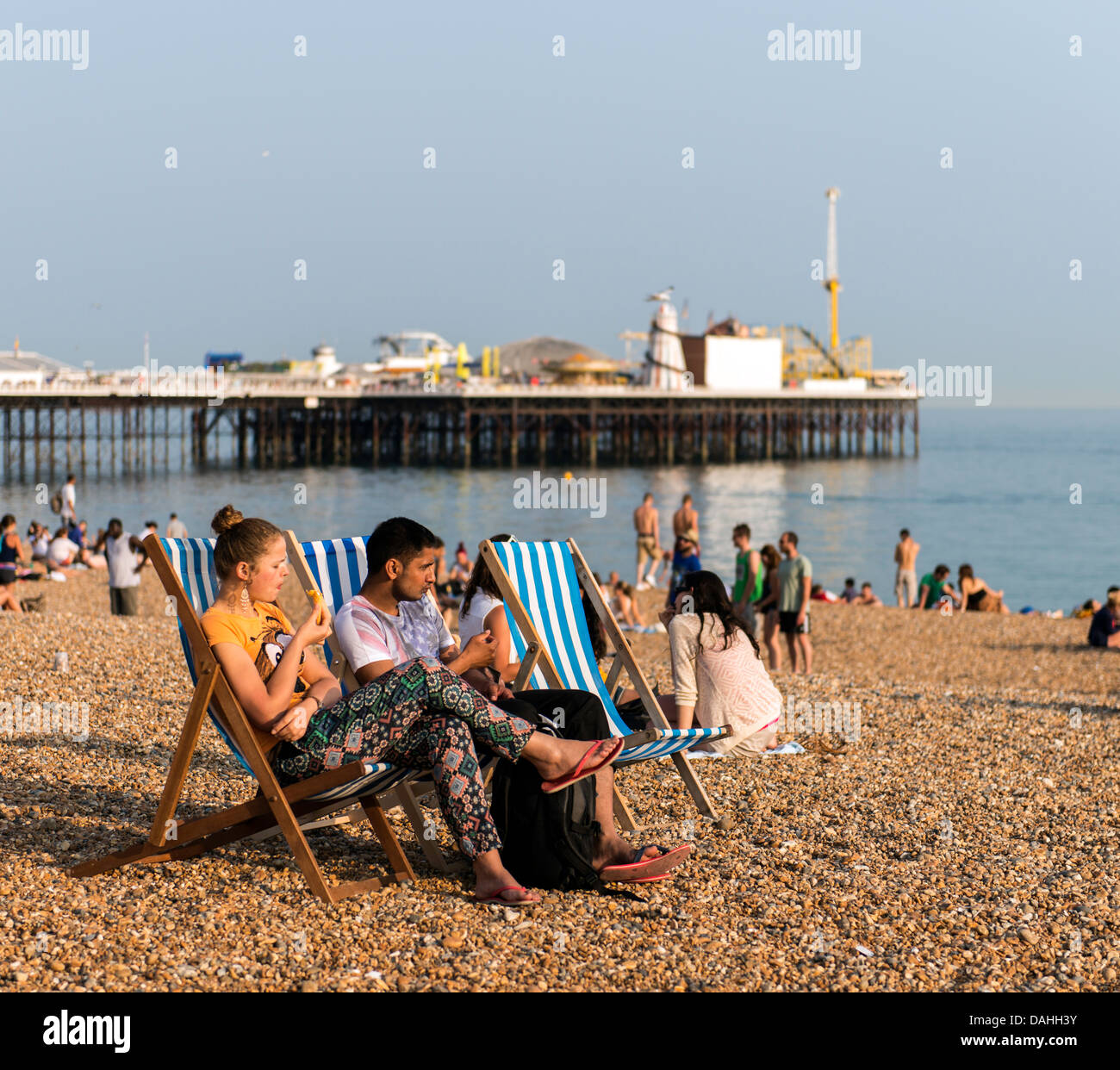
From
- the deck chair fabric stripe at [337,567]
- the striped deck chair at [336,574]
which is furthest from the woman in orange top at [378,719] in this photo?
the deck chair fabric stripe at [337,567]

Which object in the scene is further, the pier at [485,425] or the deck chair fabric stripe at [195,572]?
Result: the pier at [485,425]

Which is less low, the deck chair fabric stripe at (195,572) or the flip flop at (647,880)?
the deck chair fabric stripe at (195,572)

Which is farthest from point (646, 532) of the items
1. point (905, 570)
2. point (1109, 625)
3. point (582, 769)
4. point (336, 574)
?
point (582, 769)

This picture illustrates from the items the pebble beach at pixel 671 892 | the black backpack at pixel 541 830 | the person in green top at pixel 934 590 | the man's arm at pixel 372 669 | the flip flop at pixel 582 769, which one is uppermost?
the man's arm at pixel 372 669

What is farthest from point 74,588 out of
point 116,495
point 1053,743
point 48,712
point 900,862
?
point 116,495

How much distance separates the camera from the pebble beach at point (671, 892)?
267cm

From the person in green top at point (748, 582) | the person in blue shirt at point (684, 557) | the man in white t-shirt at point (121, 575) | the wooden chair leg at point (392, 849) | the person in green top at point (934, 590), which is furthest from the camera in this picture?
the person in green top at point (934, 590)

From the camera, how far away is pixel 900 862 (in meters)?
3.50

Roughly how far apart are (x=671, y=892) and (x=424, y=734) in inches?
30.9

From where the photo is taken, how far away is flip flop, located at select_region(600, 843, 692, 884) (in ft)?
10.4

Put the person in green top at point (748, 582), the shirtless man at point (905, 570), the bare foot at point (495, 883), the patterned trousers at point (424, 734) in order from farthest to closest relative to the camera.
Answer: the shirtless man at point (905, 570) → the person in green top at point (748, 582) → the bare foot at point (495, 883) → the patterned trousers at point (424, 734)

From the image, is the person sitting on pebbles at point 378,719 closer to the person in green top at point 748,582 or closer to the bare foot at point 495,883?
the bare foot at point 495,883

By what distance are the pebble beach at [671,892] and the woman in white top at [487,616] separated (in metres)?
0.59

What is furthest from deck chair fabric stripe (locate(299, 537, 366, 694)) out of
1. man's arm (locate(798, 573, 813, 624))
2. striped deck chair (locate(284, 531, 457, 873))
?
man's arm (locate(798, 573, 813, 624))
